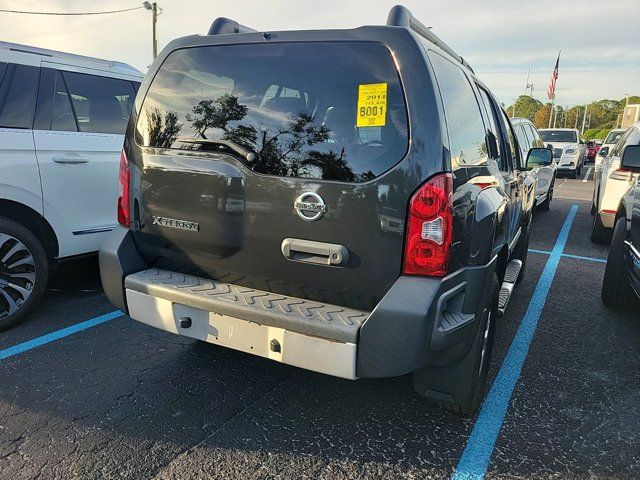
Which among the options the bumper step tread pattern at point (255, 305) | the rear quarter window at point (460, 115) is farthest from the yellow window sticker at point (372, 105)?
the bumper step tread pattern at point (255, 305)

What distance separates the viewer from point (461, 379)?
2.58m

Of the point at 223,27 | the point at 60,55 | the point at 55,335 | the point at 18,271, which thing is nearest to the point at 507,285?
the point at 223,27

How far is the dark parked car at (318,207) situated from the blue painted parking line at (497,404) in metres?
0.17

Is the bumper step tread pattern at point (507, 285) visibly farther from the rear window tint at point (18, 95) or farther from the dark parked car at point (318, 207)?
the rear window tint at point (18, 95)

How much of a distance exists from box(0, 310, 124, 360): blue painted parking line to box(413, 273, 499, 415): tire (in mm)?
2601

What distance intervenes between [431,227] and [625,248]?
2.96m

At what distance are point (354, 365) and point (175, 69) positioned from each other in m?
1.87

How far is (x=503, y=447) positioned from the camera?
260 cm

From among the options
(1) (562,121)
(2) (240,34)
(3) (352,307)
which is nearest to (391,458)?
(3) (352,307)

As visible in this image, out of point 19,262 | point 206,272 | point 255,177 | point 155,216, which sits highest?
point 255,177

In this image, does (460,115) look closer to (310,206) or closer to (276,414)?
(310,206)

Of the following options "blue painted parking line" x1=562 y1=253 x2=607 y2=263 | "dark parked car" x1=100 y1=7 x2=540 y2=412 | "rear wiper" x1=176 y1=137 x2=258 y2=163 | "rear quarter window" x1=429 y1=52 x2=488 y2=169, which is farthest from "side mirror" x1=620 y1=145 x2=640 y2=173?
"rear wiper" x1=176 y1=137 x2=258 y2=163

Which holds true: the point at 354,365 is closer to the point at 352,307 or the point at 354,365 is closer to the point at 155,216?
the point at 352,307

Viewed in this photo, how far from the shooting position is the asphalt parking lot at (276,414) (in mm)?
2420
